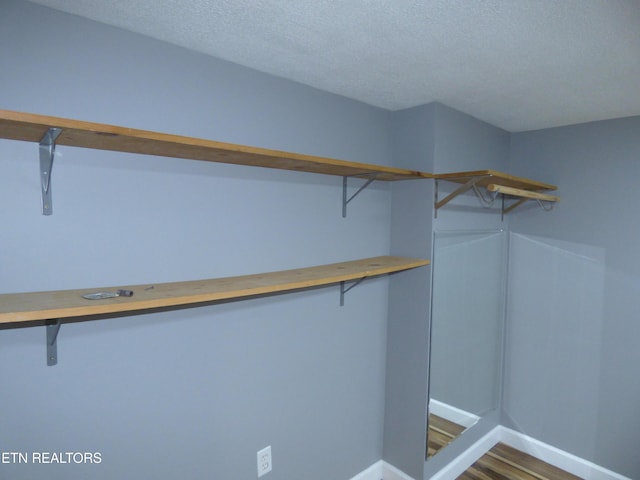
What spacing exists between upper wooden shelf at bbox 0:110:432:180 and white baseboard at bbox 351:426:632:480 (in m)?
1.91

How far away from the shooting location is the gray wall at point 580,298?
7.78ft

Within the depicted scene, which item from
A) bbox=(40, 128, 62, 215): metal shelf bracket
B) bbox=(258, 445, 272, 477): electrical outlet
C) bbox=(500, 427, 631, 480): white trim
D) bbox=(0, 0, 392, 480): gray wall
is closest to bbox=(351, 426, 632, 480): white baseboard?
bbox=(500, 427, 631, 480): white trim

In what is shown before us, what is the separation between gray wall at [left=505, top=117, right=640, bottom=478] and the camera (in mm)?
2371

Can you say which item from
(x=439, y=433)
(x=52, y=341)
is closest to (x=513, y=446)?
(x=439, y=433)

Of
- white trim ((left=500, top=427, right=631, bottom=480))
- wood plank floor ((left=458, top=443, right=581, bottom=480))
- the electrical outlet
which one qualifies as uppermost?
the electrical outlet

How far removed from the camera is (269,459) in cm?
187

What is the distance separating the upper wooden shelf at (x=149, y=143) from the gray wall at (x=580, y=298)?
63.8 inches

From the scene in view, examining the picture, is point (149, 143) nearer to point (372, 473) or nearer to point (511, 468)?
point (372, 473)

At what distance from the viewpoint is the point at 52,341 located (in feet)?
4.12

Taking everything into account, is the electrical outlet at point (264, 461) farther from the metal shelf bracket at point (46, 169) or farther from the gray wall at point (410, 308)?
the metal shelf bracket at point (46, 169)

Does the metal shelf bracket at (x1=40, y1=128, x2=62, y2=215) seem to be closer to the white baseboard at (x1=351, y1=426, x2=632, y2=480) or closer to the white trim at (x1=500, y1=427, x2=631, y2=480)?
the white baseboard at (x1=351, y1=426, x2=632, y2=480)

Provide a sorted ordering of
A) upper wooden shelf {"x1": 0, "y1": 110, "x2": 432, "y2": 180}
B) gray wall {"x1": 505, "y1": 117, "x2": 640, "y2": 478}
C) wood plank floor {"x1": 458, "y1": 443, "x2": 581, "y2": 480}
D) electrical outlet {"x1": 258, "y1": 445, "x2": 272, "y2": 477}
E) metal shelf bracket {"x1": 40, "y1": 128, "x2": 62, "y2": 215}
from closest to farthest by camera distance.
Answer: upper wooden shelf {"x1": 0, "y1": 110, "x2": 432, "y2": 180}, metal shelf bracket {"x1": 40, "y1": 128, "x2": 62, "y2": 215}, electrical outlet {"x1": 258, "y1": 445, "x2": 272, "y2": 477}, gray wall {"x1": 505, "y1": 117, "x2": 640, "y2": 478}, wood plank floor {"x1": 458, "y1": 443, "x2": 581, "y2": 480}

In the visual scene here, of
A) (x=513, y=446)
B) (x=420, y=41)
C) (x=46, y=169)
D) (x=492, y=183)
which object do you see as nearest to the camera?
(x=46, y=169)

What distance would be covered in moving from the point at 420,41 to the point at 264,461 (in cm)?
202
